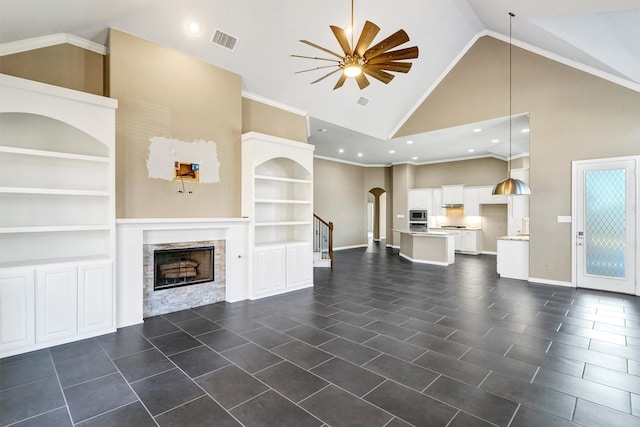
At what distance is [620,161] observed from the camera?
552 cm

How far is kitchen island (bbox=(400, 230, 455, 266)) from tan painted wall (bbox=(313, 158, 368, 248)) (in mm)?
3260

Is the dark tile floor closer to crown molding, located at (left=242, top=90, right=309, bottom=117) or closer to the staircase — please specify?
the staircase

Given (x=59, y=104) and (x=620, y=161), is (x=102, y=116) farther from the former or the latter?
(x=620, y=161)

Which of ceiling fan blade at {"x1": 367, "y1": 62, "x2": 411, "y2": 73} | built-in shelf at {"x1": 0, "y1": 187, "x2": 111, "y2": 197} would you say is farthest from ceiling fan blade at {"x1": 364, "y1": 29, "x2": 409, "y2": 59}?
built-in shelf at {"x1": 0, "y1": 187, "x2": 111, "y2": 197}

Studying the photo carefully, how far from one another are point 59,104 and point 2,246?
5.48 feet

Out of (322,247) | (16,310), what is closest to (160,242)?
(16,310)

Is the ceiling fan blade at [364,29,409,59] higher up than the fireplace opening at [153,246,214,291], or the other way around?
the ceiling fan blade at [364,29,409,59]

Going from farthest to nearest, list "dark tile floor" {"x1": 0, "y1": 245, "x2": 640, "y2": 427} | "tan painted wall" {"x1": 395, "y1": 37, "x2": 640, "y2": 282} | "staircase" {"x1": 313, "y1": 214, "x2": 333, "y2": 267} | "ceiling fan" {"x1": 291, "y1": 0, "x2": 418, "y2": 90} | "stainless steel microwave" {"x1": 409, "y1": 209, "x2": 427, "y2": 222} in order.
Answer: "stainless steel microwave" {"x1": 409, "y1": 209, "x2": 427, "y2": 222} → "staircase" {"x1": 313, "y1": 214, "x2": 333, "y2": 267} → "tan painted wall" {"x1": 395, "y1": 37, "x2": 640, "y2": 282} → "ceiling fan" {"x1": 291, "y1": 0, "x2": 418, "y2": 90} → "dark tile floor" {"x1": 0, "y1": 245, "x2": 640, "y2": 427}

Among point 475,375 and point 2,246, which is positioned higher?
point 2,246

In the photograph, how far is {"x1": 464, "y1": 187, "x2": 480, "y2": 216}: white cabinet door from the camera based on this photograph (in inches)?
427

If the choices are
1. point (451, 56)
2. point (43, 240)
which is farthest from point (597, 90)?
point (43, 240)

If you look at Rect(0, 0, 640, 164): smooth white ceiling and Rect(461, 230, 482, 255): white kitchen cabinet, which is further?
Rect(461, 230, 482, 255): white kitchen cabinet

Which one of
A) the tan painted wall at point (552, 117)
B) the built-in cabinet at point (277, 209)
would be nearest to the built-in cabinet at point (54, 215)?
the built-in cabinet at point (277, 209)

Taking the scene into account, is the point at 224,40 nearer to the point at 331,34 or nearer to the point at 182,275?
the point at 331,34
